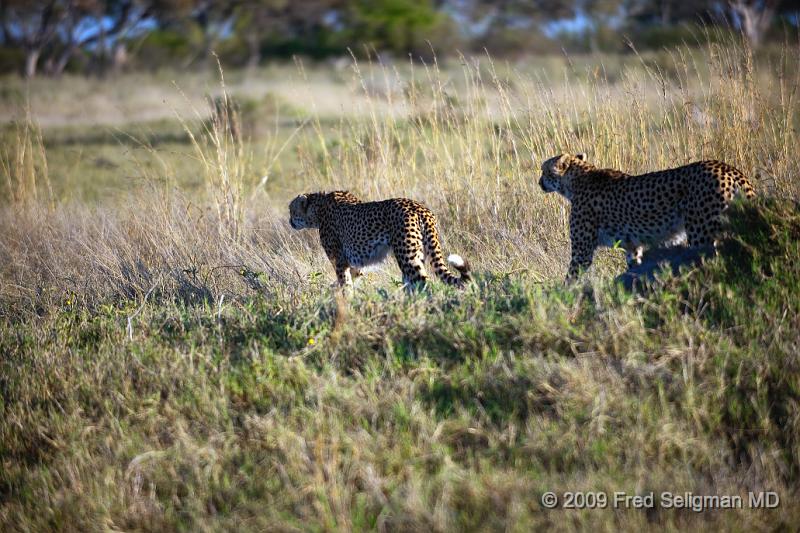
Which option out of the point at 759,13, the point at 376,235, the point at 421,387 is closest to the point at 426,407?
the point at 421,387

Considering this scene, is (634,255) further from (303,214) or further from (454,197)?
(303,214)

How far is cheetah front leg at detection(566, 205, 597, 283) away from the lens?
4691 mm

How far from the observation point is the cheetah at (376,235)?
464 cm

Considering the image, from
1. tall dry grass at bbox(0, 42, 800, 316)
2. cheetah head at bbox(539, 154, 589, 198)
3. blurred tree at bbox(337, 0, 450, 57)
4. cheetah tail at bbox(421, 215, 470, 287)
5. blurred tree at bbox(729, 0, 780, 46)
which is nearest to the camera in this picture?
cheetah tail at bbox(421, 215, 470, 287)

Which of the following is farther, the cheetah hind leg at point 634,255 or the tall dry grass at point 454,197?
the tall dry grass at point 454,197

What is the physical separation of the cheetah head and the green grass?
1.10 metres

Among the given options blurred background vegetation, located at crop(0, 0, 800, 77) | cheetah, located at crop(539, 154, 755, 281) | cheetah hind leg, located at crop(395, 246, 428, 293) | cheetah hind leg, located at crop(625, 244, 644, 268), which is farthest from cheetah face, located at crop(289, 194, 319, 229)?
blurred background vegetation, located at crop(0, 0, 800, 77)

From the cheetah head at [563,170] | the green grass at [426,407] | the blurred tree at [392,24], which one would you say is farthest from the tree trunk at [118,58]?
the green grass at [426,407]

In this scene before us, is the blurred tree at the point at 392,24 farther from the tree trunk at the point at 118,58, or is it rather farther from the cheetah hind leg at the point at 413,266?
the cheetah hind leg at the point at 413,266

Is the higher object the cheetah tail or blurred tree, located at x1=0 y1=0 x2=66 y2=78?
blurred tree, located at x1=0 y1=0 x2=66 y2=78

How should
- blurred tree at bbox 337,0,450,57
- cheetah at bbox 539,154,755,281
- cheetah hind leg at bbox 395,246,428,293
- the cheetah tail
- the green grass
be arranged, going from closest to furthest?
the green grass → cheetah at bbox 539,154,755,281 → the cheetah tail → cheetah hind leg at bbox 395,246,428,293 → blurred tree at bbox 337,0,450,57

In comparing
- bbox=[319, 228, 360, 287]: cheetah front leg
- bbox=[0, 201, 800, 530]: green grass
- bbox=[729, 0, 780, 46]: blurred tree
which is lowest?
bbox=[0, 201, 800, 530]: green grass

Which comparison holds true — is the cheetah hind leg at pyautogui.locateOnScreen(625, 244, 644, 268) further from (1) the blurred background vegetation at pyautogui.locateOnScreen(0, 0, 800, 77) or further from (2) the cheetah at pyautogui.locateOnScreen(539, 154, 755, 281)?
(1) the blurred background vegetation at pyautogui.locateOnScreen(0, 0, 800, 77)

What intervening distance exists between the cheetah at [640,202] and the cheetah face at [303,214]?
1534 millimetres
